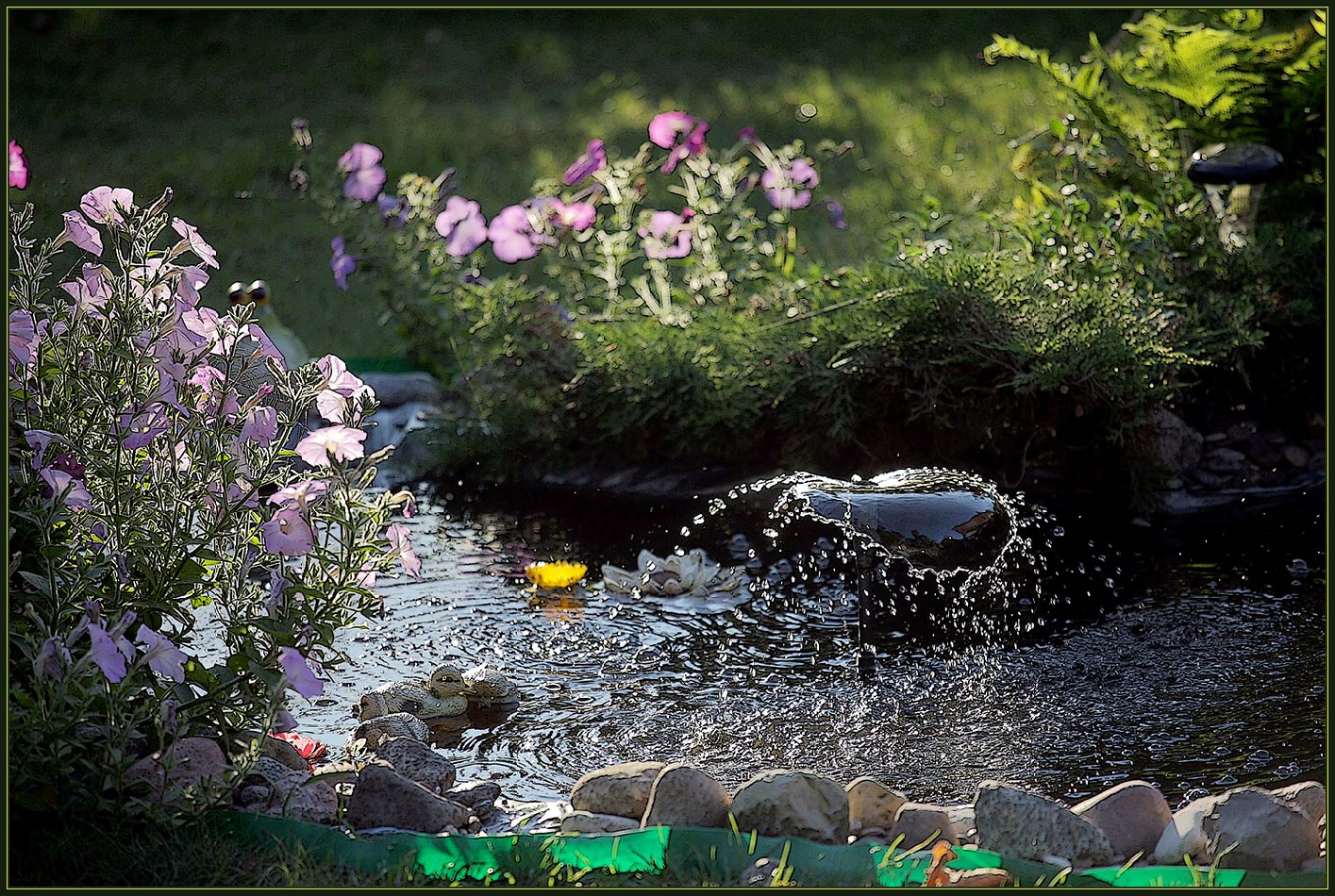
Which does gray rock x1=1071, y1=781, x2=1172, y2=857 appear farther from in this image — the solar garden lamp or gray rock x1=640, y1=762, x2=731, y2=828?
the solar garden lamp

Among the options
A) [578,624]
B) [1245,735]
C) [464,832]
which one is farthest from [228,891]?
[1245,735]

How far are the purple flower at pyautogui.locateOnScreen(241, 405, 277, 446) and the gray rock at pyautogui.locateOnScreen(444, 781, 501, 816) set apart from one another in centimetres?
69

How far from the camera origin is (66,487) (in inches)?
84.2

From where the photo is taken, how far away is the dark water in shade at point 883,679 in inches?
104

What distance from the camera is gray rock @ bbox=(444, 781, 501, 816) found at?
7.83 ft

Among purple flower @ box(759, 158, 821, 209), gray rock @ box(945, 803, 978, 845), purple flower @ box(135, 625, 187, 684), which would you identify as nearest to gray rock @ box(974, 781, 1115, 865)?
gray rock @ box(945, 803, 978, 845)

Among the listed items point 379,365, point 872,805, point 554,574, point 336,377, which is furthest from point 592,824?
point 379,365

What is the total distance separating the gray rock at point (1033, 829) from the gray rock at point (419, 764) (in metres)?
0.87

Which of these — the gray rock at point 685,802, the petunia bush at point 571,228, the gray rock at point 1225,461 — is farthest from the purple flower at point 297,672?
the gray rock at point 1225,461

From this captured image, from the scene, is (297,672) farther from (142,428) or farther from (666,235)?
(666,235)

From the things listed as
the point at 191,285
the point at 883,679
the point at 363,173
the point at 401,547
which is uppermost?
the point at 363,173

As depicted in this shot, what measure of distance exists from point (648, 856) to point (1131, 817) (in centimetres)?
77

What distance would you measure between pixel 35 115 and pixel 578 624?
33.5 ft

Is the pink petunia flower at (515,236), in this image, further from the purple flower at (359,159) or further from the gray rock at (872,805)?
the gray rock at (872,805)
